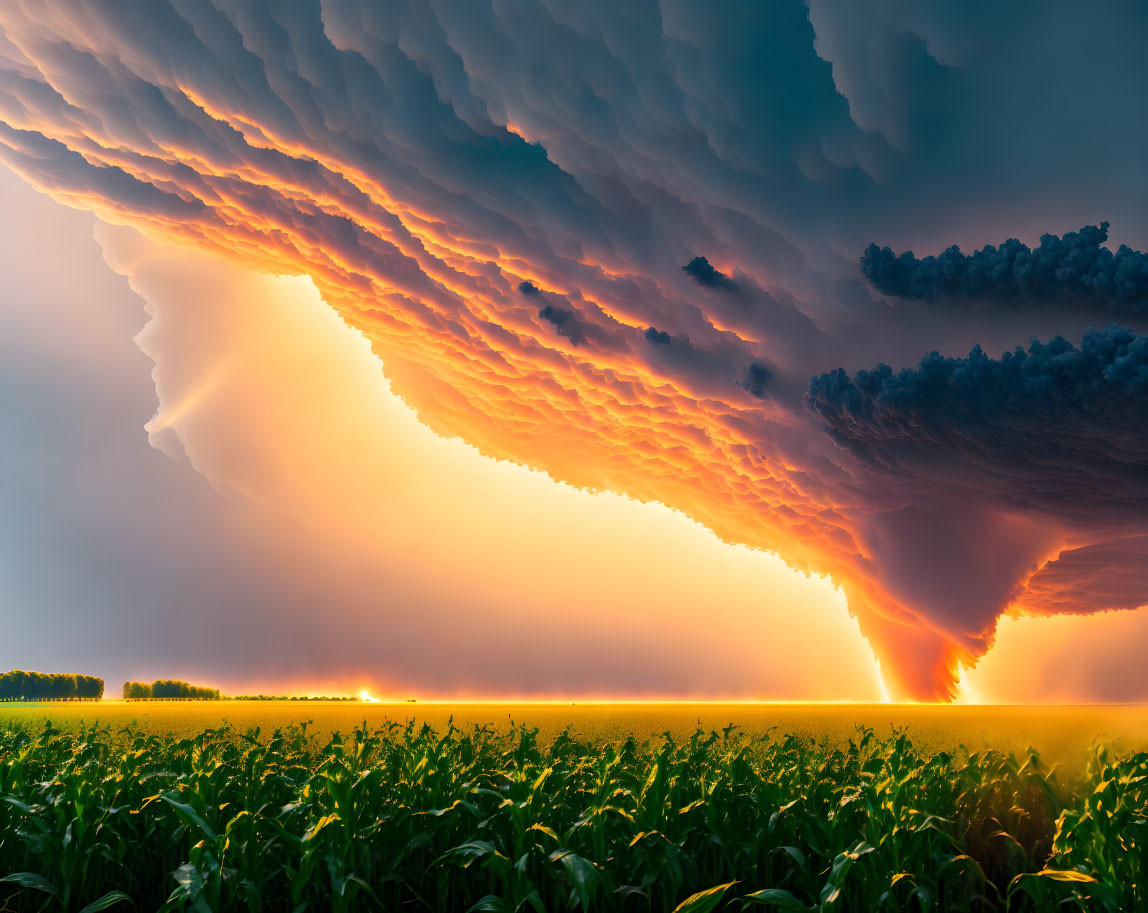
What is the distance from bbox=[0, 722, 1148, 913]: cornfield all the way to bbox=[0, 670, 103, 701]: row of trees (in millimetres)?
100450

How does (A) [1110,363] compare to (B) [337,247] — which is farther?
(B) [337,247]

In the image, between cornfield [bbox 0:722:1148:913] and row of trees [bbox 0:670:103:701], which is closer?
cornfield [bbox 0:722:1148:913]

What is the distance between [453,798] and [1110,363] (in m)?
30.1

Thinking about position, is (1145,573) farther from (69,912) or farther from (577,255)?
(69,912)

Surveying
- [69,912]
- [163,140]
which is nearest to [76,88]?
[163,140]

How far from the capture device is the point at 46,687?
313 ft

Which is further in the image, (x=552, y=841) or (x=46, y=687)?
(x=46, y=687)

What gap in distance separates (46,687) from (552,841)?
357 ft

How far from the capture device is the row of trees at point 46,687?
3647 inches

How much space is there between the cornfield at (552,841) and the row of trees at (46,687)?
100m

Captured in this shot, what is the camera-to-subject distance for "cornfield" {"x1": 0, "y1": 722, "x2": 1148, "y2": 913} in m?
7.43

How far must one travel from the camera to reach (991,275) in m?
29.8

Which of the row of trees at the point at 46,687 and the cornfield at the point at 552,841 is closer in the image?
the cornfield at the point at 552,841

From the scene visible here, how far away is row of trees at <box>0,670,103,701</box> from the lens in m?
92.6
